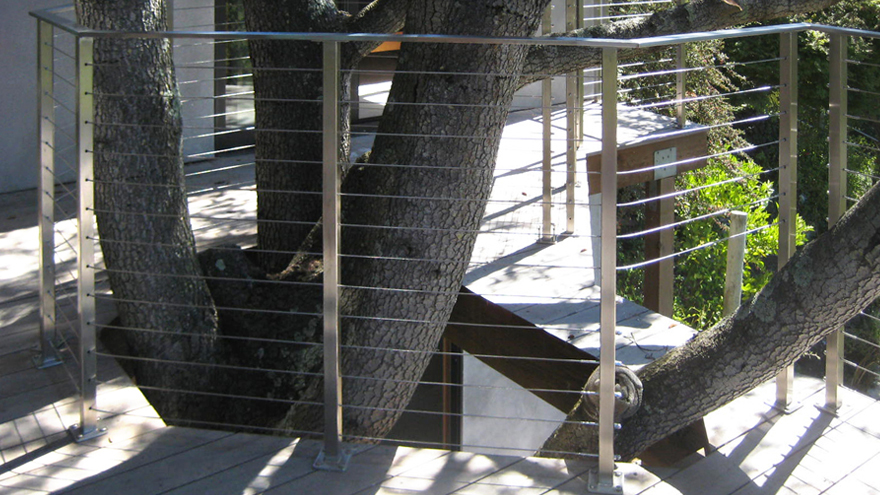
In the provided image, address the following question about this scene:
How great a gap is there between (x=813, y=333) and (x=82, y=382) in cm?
262

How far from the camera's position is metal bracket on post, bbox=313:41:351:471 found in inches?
115

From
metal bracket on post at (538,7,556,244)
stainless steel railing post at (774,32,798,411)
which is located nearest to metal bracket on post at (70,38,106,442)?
stainless steel railing post at (774,32,798,411)

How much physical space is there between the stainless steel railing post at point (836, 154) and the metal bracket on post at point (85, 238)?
2.70 m

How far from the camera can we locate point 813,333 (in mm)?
3244

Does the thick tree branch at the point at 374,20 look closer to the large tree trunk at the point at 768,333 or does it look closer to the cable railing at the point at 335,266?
the cable railing at the point at 335,266

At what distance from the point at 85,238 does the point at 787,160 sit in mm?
2617

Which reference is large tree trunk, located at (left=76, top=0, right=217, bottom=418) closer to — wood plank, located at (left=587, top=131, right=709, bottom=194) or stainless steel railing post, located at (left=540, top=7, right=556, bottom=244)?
stainless steel railing post, located at (left=540, top=7, right=556, bottom=244)

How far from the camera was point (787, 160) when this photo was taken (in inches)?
139

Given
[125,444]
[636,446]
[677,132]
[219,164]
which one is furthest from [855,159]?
[125,444]

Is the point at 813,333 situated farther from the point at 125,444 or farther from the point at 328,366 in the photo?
the point at 125,444

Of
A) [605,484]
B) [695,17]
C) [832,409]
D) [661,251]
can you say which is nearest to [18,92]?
[695,17]

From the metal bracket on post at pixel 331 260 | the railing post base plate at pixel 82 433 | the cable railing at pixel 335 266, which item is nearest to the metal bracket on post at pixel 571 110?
the cable railing at pixel 335 266

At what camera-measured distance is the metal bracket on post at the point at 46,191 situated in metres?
3.75

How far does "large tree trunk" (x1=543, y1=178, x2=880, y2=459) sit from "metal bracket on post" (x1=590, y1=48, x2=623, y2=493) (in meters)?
0.63
